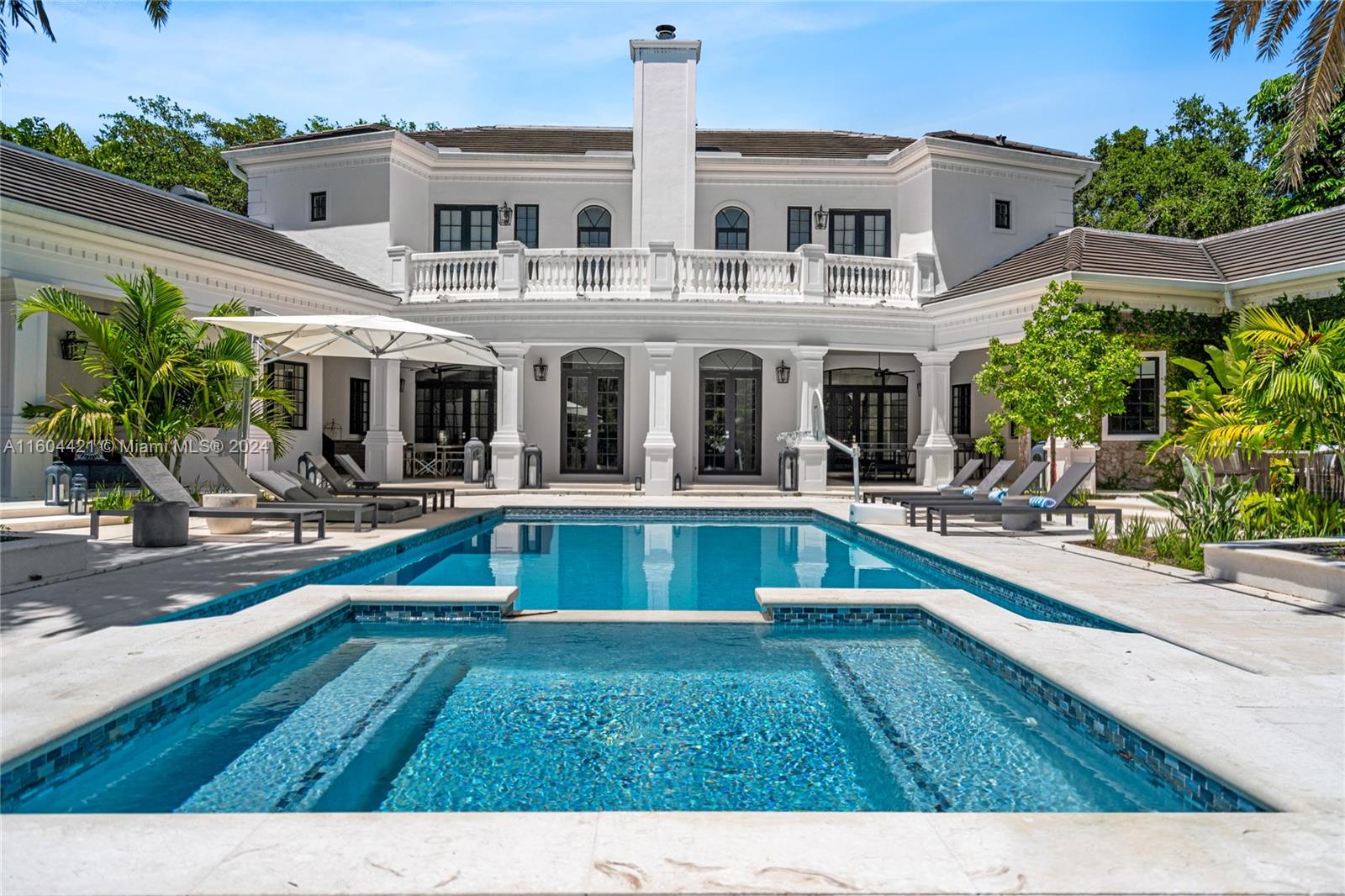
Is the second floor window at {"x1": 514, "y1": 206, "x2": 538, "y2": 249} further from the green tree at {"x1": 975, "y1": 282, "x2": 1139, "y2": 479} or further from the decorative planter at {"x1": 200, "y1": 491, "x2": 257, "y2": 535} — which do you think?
the green tree at {"x1": 975, "y1": 282, "x2": 1139, "y2": 479}

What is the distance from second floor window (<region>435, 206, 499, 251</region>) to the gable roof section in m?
2.97

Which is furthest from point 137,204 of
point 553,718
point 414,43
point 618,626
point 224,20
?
point 553,718

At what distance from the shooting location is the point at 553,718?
4.78 metres

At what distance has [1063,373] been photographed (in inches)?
555

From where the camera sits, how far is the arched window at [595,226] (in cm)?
2106

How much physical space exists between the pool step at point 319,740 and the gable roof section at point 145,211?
1041 cm

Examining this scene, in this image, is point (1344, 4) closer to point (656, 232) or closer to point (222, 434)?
point (656, 232)

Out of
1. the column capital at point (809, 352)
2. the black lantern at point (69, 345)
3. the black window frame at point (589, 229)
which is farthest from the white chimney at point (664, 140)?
the black lantern at point (69, 345)

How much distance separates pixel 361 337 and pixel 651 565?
680cm

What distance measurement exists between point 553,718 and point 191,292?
13.3 metres

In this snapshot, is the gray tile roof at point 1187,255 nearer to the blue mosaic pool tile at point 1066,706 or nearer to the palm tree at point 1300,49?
the palm tree at point 1300,49

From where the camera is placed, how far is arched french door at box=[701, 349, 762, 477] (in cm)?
2098

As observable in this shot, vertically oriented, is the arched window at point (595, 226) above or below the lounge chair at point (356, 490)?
above

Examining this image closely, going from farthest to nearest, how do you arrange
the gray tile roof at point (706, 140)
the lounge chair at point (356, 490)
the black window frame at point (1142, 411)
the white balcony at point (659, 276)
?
the gray tile roof at point (706, 140)
the white balcony at point (659, 276)
the black window frame at point (1142, 411)
the lounge chair at point (356, 490)
